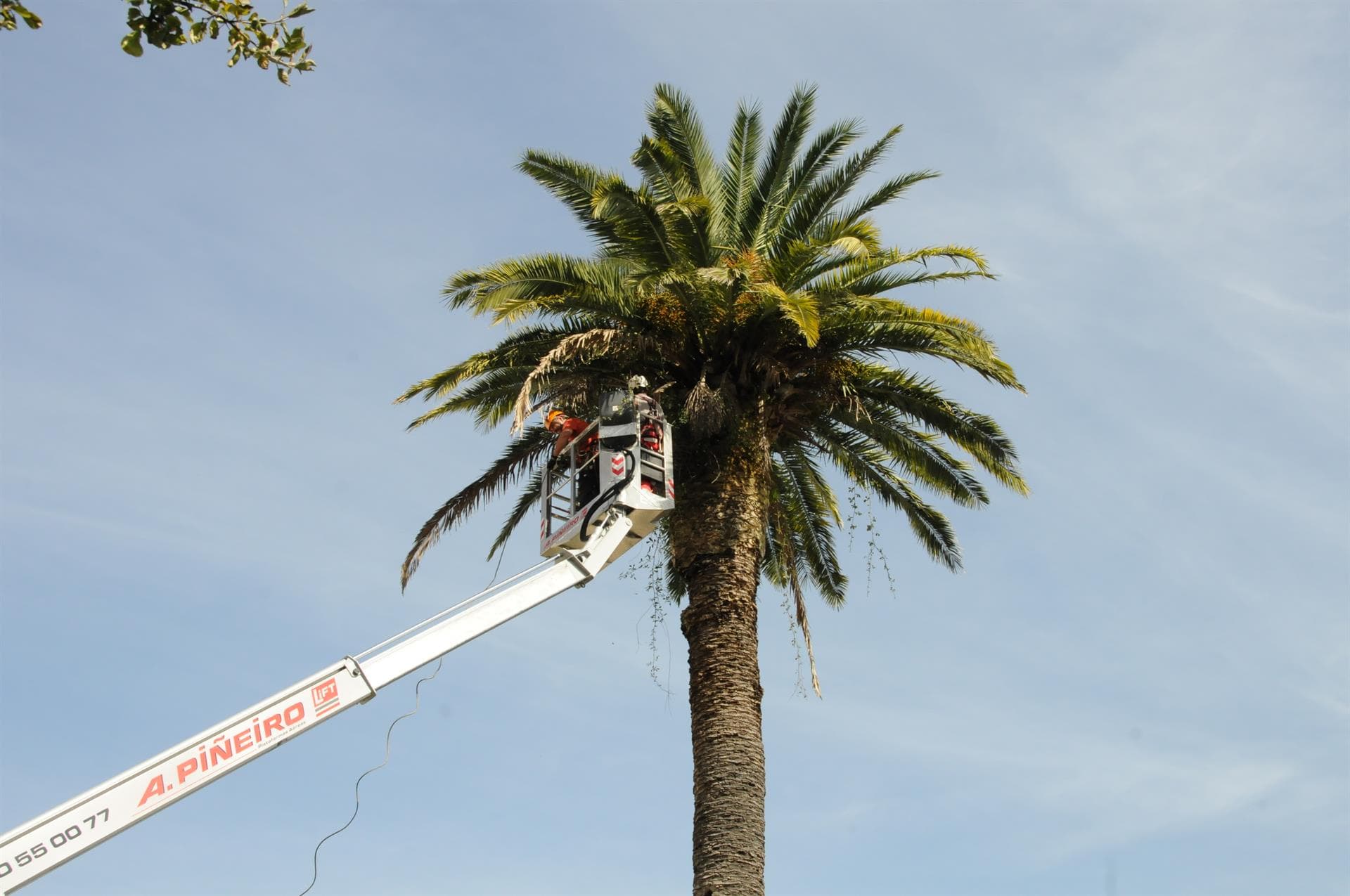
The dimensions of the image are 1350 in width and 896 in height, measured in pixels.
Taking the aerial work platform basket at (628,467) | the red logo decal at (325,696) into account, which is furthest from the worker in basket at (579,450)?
the red logo decal at (325,696)

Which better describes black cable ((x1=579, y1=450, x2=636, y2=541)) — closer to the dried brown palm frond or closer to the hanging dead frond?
the hanging dead frond

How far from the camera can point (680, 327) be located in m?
17.3

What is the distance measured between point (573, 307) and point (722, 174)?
3.18 m

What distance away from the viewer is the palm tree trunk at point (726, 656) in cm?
1506

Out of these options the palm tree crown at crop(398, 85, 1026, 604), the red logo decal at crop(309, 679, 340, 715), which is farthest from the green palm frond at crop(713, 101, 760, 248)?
the red logo decal at crop(309, 679, 340, 715)

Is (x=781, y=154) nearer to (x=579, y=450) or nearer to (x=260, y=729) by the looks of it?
(x=579, y=450)

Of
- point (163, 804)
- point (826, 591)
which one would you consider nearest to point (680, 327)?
point (826, 591)

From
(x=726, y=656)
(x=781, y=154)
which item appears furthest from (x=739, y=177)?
(x=726, y=656)

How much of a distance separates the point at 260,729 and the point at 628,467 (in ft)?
16.6

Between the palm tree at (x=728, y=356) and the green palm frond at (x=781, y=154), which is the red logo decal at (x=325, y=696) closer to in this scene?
the palm tree at (x=728, y=356)

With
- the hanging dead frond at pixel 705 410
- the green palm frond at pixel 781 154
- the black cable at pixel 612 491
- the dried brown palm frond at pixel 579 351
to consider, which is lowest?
the black cable at pixel 612 491

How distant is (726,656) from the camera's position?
1622 centimetres

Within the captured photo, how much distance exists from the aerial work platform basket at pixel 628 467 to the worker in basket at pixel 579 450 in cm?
7

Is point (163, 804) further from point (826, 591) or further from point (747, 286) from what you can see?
point (826, 591)
